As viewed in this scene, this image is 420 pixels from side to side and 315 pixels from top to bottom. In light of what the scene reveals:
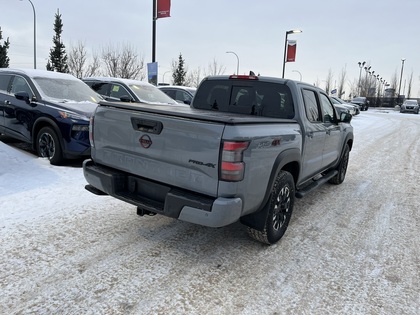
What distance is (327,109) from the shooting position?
5.54 meters

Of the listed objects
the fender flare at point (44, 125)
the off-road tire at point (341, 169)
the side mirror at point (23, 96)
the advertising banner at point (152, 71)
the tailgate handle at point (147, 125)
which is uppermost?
the advertising banner at point (152, 71)

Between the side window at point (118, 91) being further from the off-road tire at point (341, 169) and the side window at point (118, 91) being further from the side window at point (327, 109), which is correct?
the off-road tire at point (341, 169)

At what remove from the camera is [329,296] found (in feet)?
9.63

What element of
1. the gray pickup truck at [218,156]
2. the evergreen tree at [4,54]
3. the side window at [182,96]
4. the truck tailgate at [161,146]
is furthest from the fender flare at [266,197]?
the evergreen tree at [4,54]

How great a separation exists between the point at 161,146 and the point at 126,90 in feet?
22.8

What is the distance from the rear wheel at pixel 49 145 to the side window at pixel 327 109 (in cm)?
466

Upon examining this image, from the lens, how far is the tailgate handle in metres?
3.21

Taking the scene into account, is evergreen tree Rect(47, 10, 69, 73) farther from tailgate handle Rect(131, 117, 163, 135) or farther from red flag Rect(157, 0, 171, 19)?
tailgate handle Rect(131, 117, 163, 135)

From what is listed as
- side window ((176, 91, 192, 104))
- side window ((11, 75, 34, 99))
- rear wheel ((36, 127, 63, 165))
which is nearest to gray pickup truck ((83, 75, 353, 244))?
rear wheel ((36, 127, 63, 165))

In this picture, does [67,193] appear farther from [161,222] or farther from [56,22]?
[56,22]

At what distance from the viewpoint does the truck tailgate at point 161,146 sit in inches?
115

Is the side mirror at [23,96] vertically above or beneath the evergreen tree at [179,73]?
beneath

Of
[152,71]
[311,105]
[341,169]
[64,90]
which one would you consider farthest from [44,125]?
[152,71]

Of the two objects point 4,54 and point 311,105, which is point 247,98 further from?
point 4,54
